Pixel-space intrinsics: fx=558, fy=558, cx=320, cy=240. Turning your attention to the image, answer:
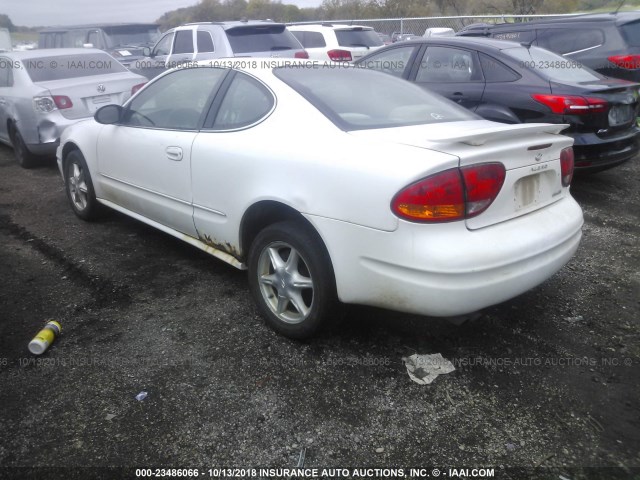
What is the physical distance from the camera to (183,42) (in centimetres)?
1066

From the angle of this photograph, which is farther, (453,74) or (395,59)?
(395,59)

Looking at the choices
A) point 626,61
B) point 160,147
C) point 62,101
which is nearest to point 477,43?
point 626,61

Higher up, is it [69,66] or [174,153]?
[69,66]

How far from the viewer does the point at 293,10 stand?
39750 mm

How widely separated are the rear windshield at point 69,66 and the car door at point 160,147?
12.1 ft

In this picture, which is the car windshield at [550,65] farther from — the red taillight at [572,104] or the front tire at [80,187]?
the front tire at [80,187]

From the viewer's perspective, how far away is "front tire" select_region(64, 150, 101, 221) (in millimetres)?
4957

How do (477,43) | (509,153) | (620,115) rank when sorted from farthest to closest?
(477,43) < (620,115) < (509,153)

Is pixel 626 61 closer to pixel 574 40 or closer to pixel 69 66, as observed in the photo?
pixel 574 40

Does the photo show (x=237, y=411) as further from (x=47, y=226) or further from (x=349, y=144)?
(x=47, y=226)

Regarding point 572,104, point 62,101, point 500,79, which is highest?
point 62,101

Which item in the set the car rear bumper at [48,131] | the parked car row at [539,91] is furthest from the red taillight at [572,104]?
the car rear bumper at [48,131]

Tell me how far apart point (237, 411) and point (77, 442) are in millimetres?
701

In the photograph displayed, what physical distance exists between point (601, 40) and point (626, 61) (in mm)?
474
